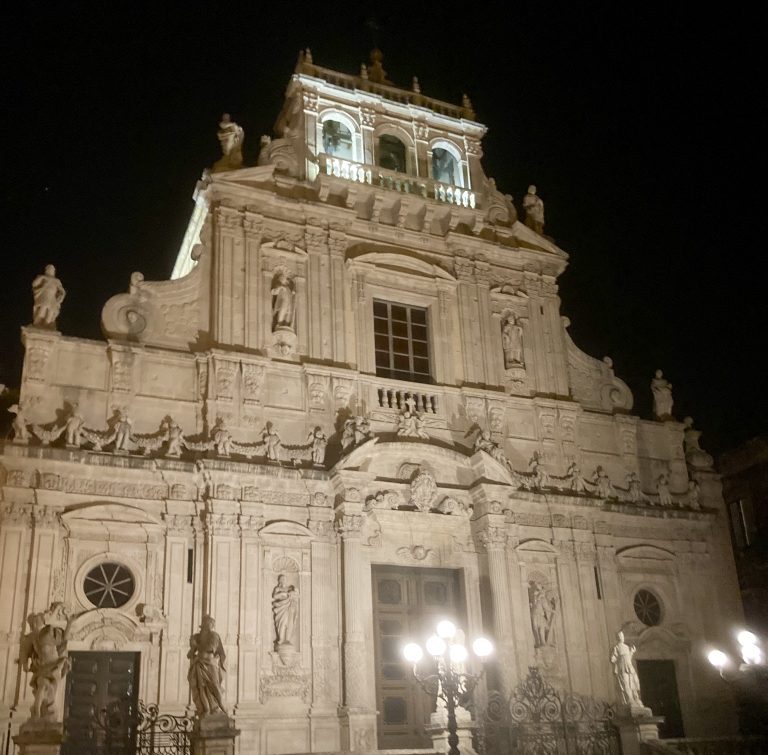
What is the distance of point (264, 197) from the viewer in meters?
19.3

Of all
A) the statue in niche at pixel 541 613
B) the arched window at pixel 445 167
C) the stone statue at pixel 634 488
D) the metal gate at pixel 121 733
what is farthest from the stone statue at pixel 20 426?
the stone statue at pixel 634 488

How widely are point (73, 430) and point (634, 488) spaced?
1136 cm

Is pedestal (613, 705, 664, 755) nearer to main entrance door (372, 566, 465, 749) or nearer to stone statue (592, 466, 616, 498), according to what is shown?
main entrance door (372, 566, 465, 749)

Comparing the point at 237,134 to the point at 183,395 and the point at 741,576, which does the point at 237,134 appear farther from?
the point at 741,576

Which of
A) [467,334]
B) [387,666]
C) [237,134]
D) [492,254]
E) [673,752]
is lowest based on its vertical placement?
[673,752]

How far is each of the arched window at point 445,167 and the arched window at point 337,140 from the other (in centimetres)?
212

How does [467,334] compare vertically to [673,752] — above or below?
above

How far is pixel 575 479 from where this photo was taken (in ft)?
63.9

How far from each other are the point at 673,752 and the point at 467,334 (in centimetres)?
→ 923

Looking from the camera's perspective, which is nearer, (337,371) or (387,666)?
(387,666)

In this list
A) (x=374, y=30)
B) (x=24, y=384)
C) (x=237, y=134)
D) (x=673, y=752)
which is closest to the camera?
(x=673, y=752)

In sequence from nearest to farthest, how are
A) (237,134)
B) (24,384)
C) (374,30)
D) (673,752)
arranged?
(673,752)
(24,384)
(237,134)
(374,30)

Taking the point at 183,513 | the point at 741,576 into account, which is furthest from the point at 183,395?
the point at 741,576

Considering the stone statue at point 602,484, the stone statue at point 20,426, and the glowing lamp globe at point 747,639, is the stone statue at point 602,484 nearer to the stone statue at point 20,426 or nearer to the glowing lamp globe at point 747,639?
the glowing lamp globe at point 747,639
